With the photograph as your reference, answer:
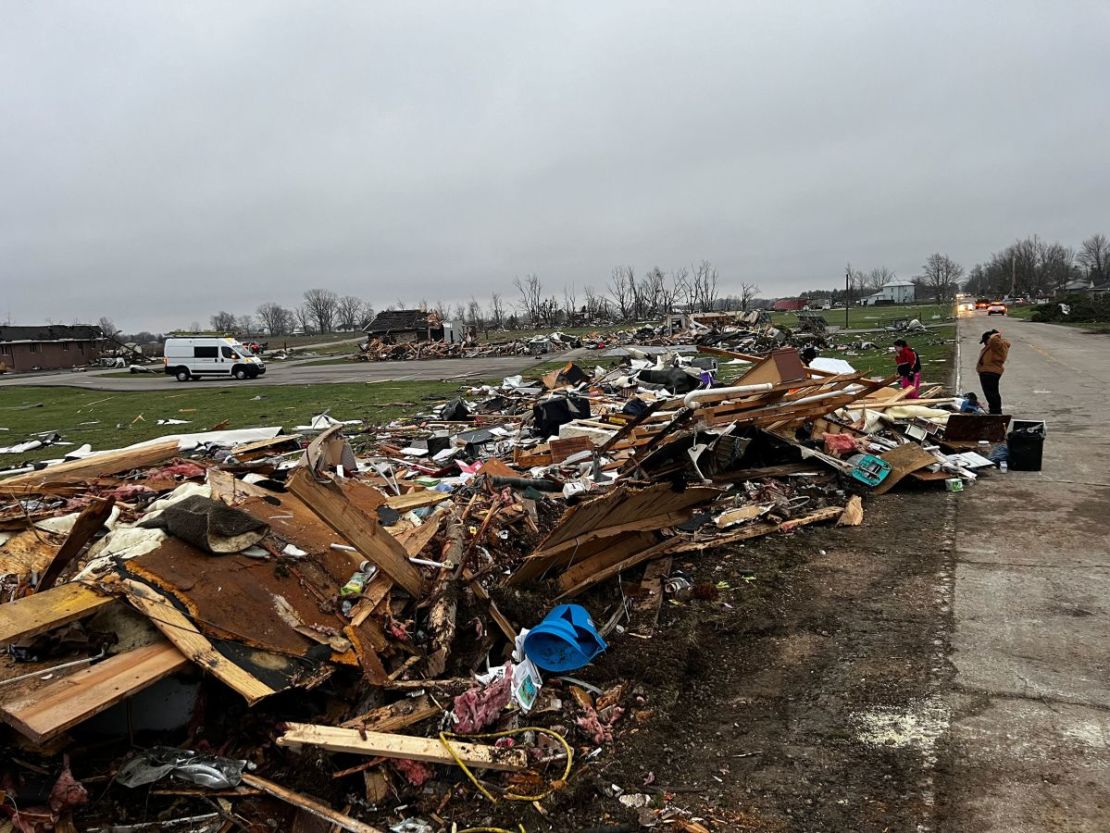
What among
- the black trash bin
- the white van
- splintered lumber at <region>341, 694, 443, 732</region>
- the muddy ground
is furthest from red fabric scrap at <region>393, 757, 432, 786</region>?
the white van

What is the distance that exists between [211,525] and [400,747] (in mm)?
1992

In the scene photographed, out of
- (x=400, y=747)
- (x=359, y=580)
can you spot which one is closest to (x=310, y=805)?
(x=400, y=747)

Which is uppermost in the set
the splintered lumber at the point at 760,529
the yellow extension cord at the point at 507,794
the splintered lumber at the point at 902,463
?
the splintered lumber at the point at 902,463

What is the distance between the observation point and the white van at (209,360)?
32.4 m

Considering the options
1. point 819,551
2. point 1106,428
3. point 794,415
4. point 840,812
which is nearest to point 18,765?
point 840,812

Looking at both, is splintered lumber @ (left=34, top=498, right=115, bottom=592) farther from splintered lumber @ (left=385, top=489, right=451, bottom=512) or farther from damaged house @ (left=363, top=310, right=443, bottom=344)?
damaged house @ (left=363, top=310, right=443, bottom=344)

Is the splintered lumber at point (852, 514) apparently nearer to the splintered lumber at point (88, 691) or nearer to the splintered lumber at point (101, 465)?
the splintered lumber at point (88, 691)

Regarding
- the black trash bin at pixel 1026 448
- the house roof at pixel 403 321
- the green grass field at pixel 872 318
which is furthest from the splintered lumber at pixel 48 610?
the house roof at pixel 403 321

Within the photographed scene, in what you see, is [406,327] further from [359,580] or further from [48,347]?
[359,580]

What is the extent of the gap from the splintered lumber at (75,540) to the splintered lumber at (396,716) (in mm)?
2354

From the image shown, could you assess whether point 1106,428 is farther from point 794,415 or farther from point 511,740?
point 511,740

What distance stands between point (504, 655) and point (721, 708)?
4.89 ft

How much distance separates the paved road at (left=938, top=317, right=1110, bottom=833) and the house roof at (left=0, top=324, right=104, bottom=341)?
64109 mm

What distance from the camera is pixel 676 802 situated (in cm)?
301
